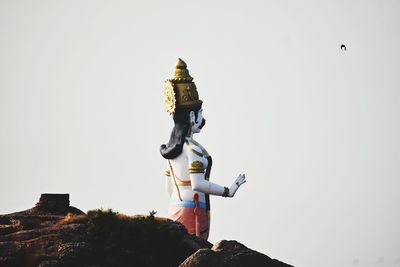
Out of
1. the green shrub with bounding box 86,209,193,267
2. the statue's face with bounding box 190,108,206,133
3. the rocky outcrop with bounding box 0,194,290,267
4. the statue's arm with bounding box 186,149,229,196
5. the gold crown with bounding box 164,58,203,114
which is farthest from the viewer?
the statue's face with bounding box 190,108,206,133

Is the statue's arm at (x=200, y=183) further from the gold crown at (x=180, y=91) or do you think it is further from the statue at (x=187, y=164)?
the gold crown at (x=180, y=91)

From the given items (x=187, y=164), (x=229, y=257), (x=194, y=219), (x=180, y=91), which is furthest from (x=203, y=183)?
(x=229, y=257)

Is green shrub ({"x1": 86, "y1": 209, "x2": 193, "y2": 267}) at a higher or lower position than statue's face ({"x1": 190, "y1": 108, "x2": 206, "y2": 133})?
lower

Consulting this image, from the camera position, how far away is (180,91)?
77.3 feet

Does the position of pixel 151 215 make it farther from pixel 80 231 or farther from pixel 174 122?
pixel 174 122

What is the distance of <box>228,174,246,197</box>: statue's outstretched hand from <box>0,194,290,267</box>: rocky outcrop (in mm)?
2765

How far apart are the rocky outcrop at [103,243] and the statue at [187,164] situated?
268 centimetres

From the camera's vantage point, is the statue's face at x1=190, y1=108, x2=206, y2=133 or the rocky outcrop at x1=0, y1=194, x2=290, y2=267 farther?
the statue's face at x1=190, y1=108, x2=206, y2=133

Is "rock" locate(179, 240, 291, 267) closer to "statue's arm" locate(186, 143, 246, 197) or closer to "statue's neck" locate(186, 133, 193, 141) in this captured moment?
"statue's arm" locate(186, 143, 246, 197)

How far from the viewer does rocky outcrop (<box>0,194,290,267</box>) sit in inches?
728

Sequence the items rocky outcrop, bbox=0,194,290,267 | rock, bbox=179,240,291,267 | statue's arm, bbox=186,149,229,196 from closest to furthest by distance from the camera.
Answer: rock, bbox=179,240,291,267 < rocky outcrop, bbox=0,194,290,267 < statue's arm, bbox=186,149,229,196

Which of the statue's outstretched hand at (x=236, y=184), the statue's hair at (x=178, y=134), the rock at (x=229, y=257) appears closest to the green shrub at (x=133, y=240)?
the rock at (x=229, y=257)

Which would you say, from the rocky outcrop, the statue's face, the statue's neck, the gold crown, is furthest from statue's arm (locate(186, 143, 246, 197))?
the rocky outcrop

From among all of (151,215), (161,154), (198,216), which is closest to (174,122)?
(161,154)
